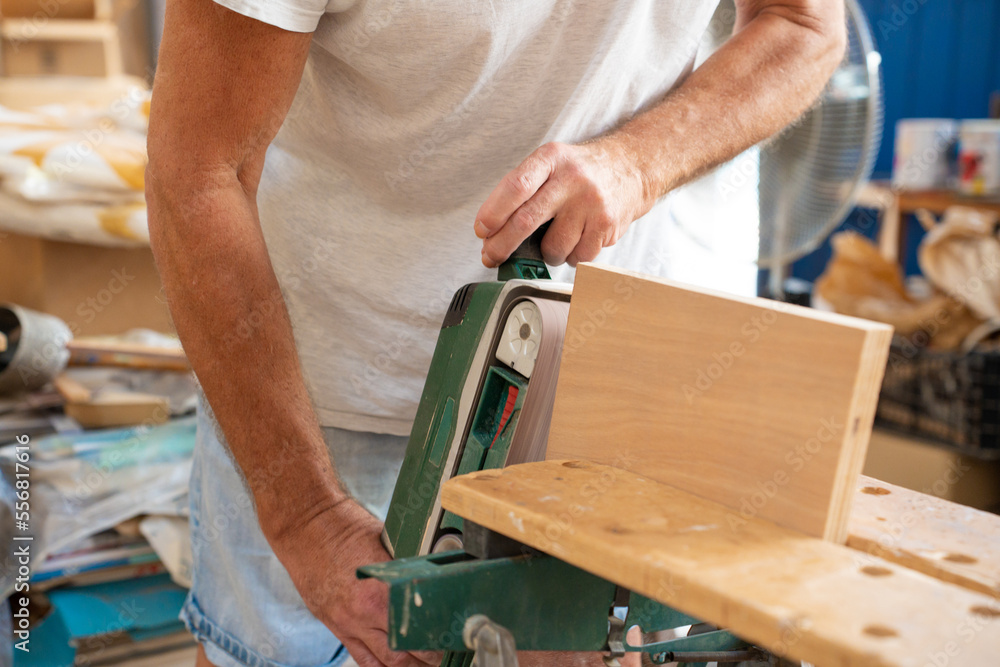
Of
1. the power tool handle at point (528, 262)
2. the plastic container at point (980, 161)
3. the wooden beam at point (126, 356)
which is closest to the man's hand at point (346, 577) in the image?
the power tool handle at point (528, 262)

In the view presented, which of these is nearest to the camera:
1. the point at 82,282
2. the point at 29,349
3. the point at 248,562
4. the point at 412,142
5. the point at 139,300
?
the point at 412,142

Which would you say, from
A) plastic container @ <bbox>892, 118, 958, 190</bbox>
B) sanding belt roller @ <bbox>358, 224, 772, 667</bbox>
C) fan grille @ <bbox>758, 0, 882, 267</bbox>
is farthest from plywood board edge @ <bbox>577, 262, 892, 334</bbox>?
plastic container @ <bbox>892, 118, 958, 190</bbox>

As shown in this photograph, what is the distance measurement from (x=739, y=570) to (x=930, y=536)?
0.59 ft

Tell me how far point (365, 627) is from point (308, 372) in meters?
0.44

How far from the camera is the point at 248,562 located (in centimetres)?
122

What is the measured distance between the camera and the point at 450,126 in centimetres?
99

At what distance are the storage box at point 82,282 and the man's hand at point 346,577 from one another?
4.98 feet

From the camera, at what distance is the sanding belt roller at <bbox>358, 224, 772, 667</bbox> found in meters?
0.58

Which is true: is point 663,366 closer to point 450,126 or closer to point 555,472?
point 555,472

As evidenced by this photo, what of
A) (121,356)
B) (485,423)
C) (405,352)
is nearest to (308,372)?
(405,352)

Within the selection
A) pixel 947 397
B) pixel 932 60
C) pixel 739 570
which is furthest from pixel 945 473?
pixel 932 60

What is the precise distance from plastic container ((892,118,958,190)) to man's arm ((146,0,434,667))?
9.05 feet

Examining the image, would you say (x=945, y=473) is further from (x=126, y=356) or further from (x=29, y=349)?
(x=29, y=349)

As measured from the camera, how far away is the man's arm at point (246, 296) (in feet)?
2.71
